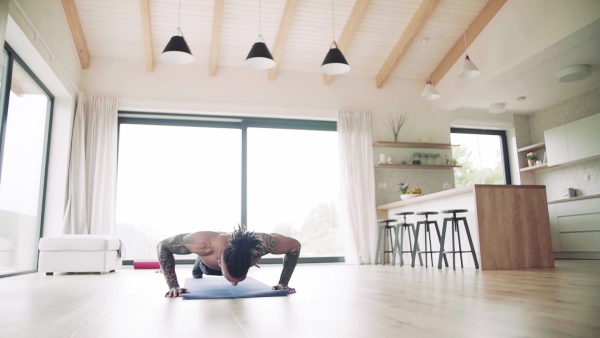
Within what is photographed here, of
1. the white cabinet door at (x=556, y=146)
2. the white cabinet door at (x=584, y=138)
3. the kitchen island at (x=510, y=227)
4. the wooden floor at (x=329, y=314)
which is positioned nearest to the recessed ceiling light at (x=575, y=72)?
the white cabinet door at (x=584, y=138)

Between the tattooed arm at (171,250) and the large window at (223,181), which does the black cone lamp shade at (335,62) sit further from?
the tattooed arm at (171,250)

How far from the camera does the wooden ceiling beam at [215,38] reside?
19.8 feet

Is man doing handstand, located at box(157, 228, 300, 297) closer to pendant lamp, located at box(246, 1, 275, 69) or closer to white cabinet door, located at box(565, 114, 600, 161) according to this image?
pendant lamp, located at box(246, 1, 275, 69)

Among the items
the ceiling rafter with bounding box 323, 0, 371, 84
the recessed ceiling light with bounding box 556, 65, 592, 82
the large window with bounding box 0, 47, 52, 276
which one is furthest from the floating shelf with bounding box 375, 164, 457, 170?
the large window with bounding box 0, 47, 52, 276

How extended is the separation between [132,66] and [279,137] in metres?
2.69

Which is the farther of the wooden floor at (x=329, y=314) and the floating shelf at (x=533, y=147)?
the floating shelf at (x=533, y=147)

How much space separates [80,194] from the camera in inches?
253

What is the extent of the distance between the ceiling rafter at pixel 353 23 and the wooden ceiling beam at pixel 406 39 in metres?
0.82

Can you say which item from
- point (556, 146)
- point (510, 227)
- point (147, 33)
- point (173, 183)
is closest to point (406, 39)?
point (556, 146)

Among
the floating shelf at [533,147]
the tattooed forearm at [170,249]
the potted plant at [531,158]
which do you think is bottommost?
the tattooed forearm at [170,249]

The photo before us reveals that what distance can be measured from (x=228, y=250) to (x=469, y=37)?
6.10 metres

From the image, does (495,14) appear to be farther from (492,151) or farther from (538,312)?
(538,312)

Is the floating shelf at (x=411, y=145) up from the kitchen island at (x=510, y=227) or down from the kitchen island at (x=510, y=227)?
up

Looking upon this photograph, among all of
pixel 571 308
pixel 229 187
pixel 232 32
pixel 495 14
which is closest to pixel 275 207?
pixel 229 187
